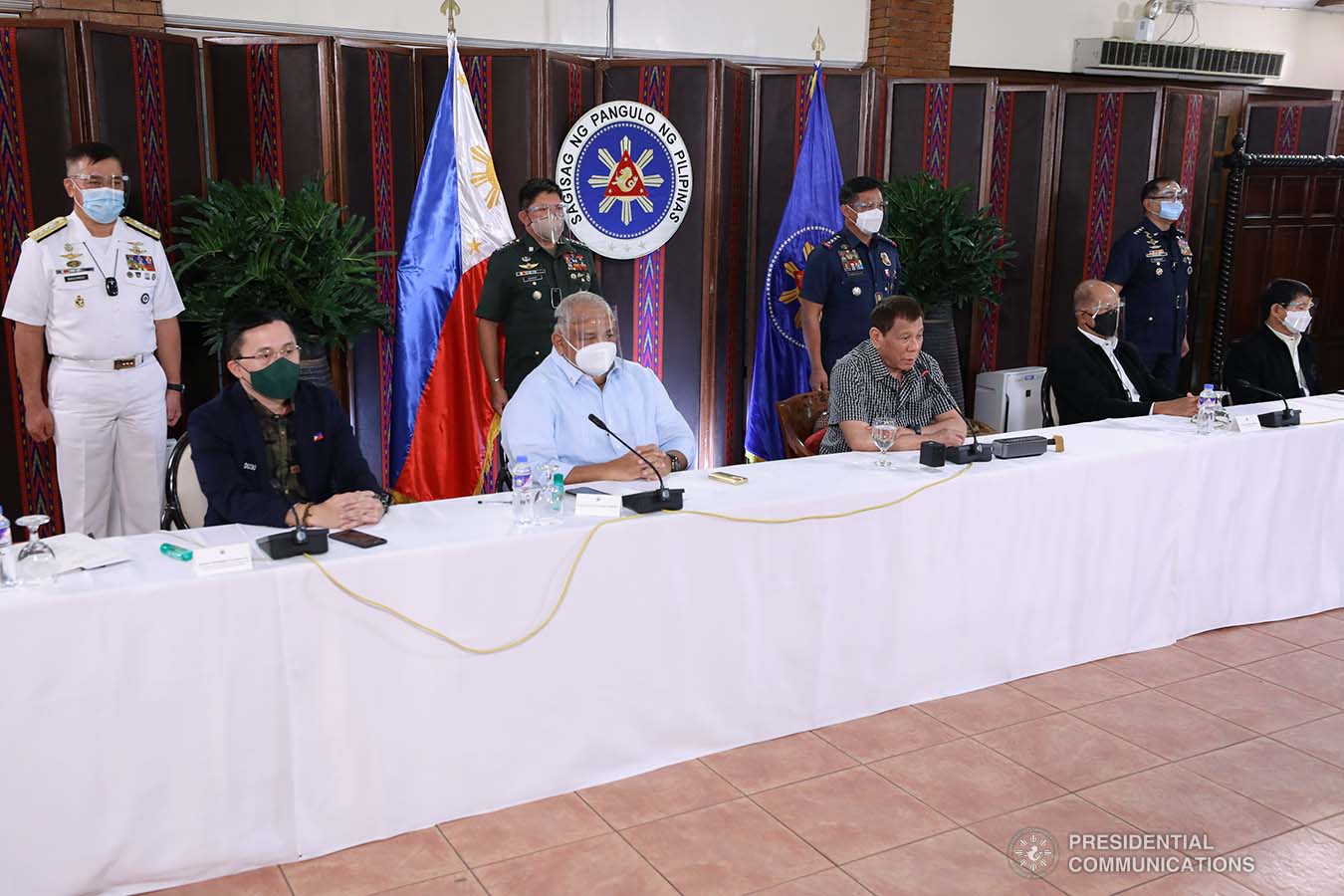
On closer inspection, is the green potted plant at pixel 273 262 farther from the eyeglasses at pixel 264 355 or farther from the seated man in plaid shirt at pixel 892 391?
the seated man in plaid shirt at pixel 892 391

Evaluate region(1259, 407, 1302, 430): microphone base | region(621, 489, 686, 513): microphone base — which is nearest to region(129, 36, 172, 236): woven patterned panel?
region(621, 489, 686, 513): microphone base

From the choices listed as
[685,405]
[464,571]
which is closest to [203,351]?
[685,405]

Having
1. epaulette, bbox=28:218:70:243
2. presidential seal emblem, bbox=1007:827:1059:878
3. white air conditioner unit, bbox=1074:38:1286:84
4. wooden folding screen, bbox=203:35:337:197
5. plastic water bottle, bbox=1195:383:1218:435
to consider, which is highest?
white air conditioner unit, bbox=1074:38:1286:84

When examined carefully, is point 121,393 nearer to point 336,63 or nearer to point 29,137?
point 29,137

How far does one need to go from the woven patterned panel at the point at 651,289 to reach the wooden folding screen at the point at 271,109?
1.47 meters

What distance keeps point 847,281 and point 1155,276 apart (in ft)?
5.32

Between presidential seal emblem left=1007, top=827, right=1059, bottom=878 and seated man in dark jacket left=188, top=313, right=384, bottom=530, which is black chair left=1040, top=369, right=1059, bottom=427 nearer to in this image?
presidential seal emblem left=1007, top=827, right=1059, bottom=878

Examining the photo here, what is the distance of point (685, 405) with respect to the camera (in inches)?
224

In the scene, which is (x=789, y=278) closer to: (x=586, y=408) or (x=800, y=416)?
(x=800, y=416)

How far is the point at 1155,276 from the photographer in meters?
5.52

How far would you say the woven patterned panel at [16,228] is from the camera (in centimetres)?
400

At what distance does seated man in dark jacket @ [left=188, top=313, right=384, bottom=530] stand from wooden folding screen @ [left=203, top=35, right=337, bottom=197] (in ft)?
6.55

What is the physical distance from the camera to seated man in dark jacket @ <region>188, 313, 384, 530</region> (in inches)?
102

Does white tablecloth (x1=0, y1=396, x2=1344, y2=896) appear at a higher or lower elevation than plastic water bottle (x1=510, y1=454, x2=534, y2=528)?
lower
